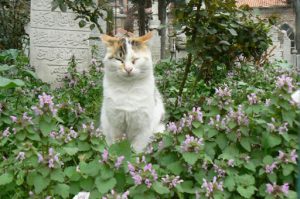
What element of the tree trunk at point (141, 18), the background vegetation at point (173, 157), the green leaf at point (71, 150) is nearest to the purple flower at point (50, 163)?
the background vegetation at point (173, 157)

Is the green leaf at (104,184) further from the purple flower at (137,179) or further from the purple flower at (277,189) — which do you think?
the purple flower at (277,189)

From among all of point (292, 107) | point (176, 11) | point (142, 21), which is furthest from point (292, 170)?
point (142, 21)

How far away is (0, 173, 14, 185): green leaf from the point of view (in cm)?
222

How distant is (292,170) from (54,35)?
6.17 m

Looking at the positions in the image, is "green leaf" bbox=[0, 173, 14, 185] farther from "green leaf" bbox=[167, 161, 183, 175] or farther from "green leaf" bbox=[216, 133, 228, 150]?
"green leaf" bbox=[216, 133, 228, 150]

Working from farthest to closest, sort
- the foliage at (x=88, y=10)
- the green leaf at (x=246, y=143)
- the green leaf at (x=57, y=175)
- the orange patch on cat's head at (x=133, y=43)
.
Result: the foliage at (x=88, y=10) < the orange patch on cat's head at (x=133, y=43) < the green leaf at (x=246, y=143) < the green leaf at (x=57, y=175)

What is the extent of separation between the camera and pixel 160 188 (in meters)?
2.04

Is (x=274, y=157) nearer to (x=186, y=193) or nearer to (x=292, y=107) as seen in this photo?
(x=292, y=107)

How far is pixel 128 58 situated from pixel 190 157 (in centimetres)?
161

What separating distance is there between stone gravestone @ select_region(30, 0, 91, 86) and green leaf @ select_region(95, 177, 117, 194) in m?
5.81

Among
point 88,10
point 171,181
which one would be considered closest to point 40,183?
point 171,181

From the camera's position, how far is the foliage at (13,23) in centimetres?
1070

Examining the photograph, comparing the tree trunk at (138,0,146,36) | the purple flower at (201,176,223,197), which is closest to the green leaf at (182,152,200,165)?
the purple flower at (201,176,223,197)

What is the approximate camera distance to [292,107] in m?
2.53
